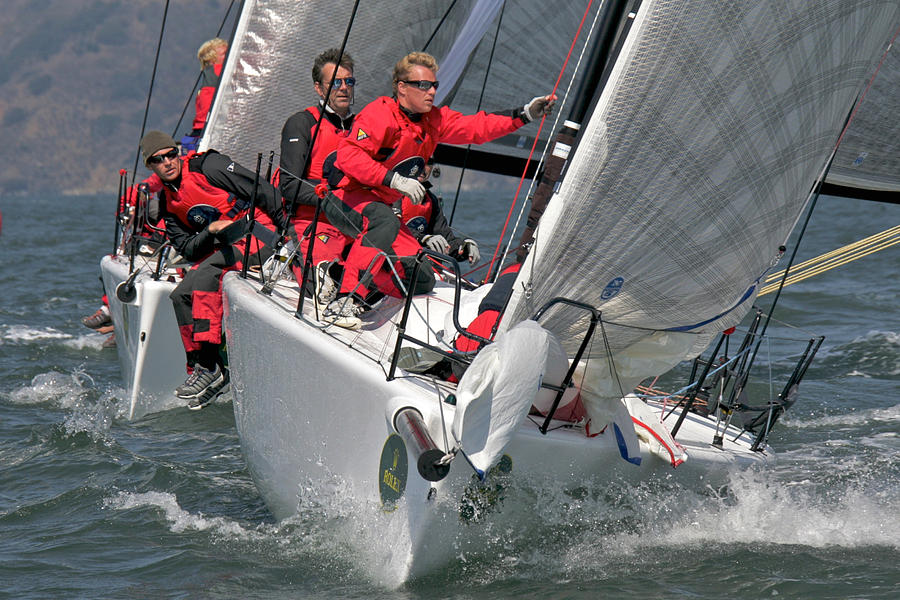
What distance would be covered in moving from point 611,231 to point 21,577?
2271 millimetres

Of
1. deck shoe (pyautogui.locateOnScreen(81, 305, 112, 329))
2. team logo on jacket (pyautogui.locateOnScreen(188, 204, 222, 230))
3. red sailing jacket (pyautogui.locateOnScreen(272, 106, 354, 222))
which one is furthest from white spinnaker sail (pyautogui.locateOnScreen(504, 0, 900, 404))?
deck shoe (pyautogui.locateOnScreen(81, 305, 112, 329))

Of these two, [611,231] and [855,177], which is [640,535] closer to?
[611,231]

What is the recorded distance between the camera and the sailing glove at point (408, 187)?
3725 mm

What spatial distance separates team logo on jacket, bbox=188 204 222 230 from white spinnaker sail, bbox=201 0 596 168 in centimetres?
139

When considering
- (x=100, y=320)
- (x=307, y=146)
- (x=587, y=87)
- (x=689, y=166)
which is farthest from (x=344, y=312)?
(x=100, y=320)

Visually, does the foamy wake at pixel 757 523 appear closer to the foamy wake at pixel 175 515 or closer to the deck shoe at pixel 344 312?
the deck shoe at pixel 344 312

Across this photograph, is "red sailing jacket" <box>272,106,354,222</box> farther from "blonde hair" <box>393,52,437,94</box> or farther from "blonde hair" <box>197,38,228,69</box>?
"blonde hair" <box>197,38,228,69</box>

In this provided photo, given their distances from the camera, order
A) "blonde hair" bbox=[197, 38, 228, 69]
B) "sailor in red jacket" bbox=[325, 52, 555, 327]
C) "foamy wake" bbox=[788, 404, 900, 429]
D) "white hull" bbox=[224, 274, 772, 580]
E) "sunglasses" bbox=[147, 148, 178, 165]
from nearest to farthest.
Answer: "white hull" bbox=[224, 274, 772, 580], "sailor in red jacket" bbox=[325, 52, 555, 327], "sunglasses" bbox=[147, 148, 178, 165], "foamy wake" bbox=[788, 404, 900, 429], "blonde hair" bbox=[197, 38, 228, 69]

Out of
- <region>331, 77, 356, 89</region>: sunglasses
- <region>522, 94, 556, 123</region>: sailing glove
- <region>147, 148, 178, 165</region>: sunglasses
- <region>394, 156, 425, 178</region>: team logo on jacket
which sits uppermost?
<region>522, 94, 556, 123</region>: sailing glove

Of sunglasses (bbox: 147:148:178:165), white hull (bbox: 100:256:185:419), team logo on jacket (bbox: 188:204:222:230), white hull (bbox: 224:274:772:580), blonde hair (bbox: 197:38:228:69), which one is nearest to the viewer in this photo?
white hull (bbox: 224:274:772:580)

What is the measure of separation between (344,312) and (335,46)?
302 centimetres

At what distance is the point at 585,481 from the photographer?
11.1 ft

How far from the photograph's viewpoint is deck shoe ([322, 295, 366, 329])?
3768 millimetres

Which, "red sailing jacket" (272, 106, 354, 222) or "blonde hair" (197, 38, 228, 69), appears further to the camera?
"blonde hair" (197, 38, 228, 69)
